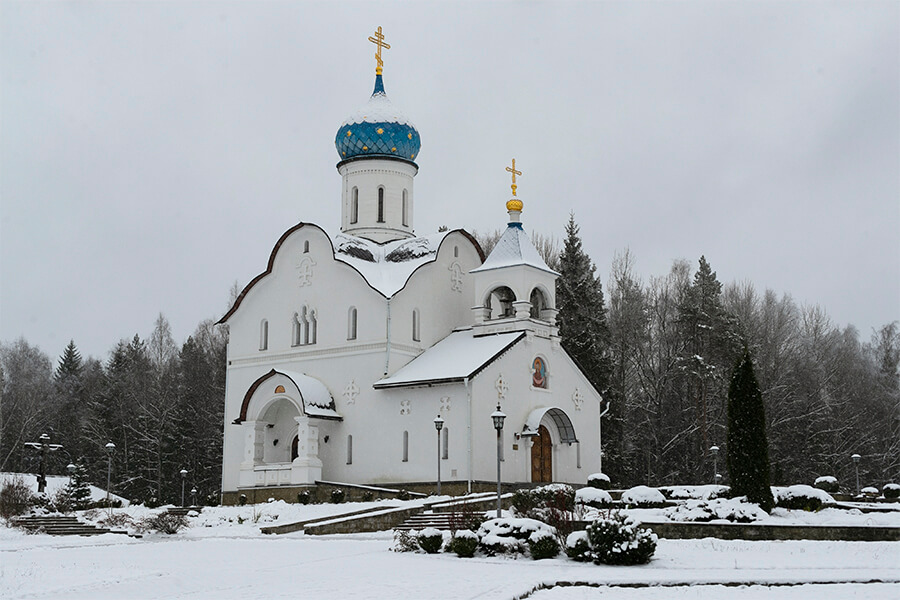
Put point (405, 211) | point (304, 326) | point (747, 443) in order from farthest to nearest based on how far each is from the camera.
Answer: point (405, 211), point (304, 326), point (747, 443)

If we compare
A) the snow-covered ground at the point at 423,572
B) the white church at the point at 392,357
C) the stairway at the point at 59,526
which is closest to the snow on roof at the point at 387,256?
the white church at the point at 392,357

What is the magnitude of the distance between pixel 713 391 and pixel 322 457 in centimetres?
1846

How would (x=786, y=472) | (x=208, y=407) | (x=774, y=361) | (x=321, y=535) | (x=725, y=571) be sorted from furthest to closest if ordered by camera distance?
(x=208, y=407), (x=774, y=361), (x=786, y=472), (x=321, y=535), (x=725, y=571)

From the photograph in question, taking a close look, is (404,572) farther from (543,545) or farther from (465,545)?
(543,545)

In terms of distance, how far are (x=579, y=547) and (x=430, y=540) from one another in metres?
2.85

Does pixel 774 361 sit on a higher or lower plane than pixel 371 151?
lower

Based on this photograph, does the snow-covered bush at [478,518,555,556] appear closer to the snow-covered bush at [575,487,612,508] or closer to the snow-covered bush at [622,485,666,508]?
the snow-covered bush at [575,487,612,508]

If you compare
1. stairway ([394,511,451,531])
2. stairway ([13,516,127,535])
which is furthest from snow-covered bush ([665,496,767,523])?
stairway ([13,516,127,535])

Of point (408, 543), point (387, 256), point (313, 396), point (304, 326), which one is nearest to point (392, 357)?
point (313, 396)

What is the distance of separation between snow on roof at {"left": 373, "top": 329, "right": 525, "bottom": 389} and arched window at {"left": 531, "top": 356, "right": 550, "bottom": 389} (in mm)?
1075

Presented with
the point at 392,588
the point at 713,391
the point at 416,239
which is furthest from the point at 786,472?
the point at 392,588

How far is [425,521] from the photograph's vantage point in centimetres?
2225

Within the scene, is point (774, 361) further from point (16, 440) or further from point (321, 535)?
point (16, 440)

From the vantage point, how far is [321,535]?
A: 2223cm
